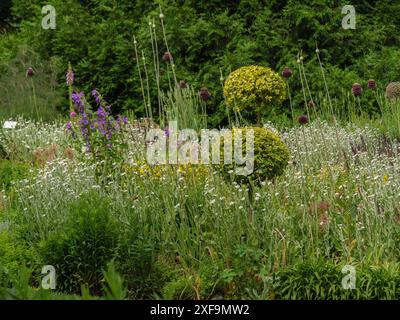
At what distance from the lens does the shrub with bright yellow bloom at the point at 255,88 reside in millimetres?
7469

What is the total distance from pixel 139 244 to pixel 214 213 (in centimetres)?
74

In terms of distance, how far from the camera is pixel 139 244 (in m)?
4.35

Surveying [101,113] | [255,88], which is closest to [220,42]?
[255,88]

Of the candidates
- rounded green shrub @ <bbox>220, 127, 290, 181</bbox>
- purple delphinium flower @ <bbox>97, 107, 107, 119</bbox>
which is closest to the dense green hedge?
purple delphinium flower @ <bbox>97, 107, 107, 119</bbox>

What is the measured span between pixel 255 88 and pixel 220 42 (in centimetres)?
333

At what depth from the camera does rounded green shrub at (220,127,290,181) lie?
5277 millimetres

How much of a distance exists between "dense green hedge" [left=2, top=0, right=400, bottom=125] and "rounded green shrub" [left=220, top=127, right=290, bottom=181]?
4.34m

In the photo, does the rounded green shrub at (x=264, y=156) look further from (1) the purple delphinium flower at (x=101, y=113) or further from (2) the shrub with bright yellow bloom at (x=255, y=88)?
(2) the shrub with bright yellow bloom at (x=255, y=88)

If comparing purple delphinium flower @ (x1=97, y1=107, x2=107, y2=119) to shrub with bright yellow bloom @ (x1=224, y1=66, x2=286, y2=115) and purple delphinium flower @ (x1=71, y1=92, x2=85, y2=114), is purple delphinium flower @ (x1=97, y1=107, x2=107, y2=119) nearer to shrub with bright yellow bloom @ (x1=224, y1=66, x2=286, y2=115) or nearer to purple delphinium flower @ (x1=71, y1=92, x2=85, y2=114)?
purple delphinium flower @ (x1=71, y1=92, x2=85, y2=114)

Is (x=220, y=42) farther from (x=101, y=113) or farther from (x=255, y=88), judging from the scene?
(x=101, y=113)

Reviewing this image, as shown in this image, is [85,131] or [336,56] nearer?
[85,131]
